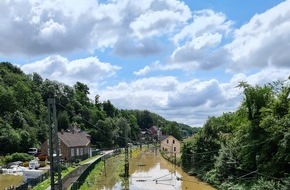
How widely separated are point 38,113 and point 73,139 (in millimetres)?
32889

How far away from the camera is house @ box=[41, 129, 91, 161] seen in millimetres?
78969

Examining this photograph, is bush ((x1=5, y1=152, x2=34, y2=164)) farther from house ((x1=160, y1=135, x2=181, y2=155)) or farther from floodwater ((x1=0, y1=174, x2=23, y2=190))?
house ((x1=160, y1=135, x2=181, y2=155))

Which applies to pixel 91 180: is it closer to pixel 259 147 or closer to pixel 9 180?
pixel 9 180

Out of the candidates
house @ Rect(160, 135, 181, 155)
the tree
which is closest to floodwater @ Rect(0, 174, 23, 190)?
the tree

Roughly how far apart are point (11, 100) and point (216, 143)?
188 feet

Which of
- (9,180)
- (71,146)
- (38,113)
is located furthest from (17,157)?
(38,113)

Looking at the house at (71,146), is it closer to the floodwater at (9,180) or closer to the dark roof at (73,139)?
the dark roof at (73,139)

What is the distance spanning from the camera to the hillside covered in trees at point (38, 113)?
267 ft

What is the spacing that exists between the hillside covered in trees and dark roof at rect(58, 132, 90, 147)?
553cm

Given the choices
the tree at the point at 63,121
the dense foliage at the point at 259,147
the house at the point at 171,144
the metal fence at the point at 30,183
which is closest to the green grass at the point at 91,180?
the metal fence at the point at 30,183

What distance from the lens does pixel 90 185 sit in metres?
45.7

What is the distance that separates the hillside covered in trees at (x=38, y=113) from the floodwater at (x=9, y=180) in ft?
71.2

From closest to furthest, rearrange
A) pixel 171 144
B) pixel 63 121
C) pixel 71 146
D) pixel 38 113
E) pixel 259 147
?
pixel 259 147
pixel 71 146
pixel 63 121
pixel 38 113
pixel 171 144

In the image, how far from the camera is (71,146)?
8100cm
